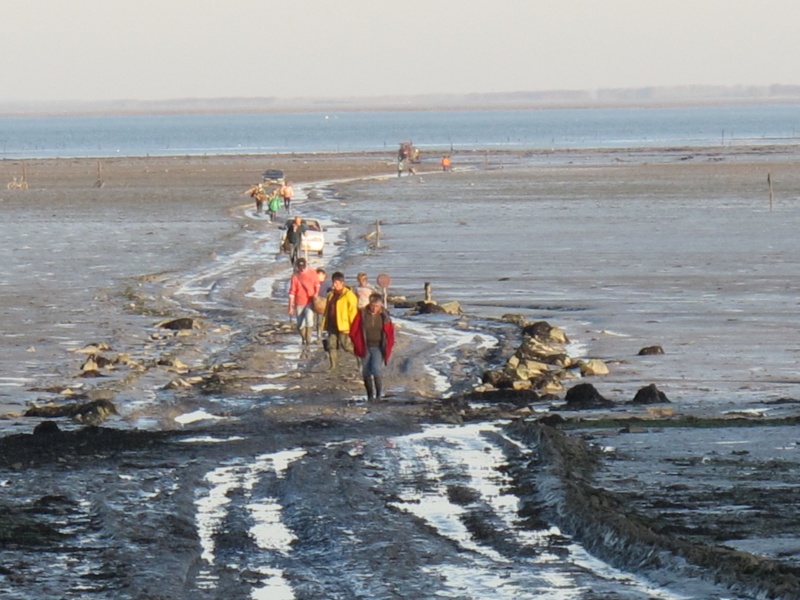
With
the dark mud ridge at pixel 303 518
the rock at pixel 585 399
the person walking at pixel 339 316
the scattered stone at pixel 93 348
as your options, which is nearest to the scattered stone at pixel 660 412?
the rock at pixel 585 399

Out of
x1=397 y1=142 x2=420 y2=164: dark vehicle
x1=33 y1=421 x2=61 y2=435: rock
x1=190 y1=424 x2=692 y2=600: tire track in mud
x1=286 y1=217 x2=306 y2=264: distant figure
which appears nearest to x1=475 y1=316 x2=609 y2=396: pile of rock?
x1=190 y1=424 x2=692 y2=600: tire track in mud

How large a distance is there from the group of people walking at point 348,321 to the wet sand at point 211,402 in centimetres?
40

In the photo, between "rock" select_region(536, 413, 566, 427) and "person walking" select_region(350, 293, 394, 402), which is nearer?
"rock" select_region(536, 413, 566, 427)

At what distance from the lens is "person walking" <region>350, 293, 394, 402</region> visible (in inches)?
724

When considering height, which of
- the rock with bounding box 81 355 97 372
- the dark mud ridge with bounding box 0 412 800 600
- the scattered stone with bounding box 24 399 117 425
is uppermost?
the dark mud ridge with bounding box 0 412 800 600

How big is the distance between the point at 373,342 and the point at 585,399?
9.02 ft

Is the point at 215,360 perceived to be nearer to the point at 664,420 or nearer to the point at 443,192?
the point at 664,420

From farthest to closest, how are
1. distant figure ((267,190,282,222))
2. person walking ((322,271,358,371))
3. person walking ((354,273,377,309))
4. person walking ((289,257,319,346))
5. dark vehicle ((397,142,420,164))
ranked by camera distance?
dark vehicle ((397,142,420,164)) → distant figure ((267,190,282,222)) → person walking ((289,257,319,346)) → person walking ((354,273,377,309)) → person walking ((322,271,358,371))

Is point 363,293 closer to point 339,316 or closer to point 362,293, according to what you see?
point 362,293

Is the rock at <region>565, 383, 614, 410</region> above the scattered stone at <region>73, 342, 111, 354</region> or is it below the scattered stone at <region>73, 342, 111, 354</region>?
above

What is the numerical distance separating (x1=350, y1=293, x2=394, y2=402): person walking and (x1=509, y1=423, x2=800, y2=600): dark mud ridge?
4.13m

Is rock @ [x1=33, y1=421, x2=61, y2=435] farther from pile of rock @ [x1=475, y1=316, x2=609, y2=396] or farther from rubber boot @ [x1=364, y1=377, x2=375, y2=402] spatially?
pile of rock @ [x1=475, y1=316, x2=609, y2=396]

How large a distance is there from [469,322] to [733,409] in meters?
8.92

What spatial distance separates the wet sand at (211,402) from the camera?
38.5 ft
